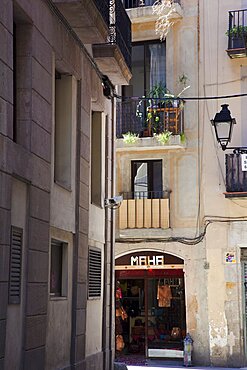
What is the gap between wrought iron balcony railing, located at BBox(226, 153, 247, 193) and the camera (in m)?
20.7

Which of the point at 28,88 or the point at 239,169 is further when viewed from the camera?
the point at 239,169

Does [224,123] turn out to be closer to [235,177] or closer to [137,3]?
[235,177]

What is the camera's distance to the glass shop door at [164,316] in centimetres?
2169

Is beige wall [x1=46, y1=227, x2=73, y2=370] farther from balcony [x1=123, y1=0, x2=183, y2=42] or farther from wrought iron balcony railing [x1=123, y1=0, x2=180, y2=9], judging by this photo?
wrought iron balcony railing [x1=123, y1=0, x2=180, y2=9]

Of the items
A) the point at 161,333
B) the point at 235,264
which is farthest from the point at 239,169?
the point at 161,333

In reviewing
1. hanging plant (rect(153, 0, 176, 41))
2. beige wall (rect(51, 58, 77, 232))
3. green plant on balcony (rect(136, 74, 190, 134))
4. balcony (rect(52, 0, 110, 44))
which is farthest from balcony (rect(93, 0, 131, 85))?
hanging plant (rect(153, 0, 176, 41))

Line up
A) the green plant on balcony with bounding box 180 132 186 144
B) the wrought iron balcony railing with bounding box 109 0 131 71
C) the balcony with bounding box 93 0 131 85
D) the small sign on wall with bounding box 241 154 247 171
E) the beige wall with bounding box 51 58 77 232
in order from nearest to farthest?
the beige wall with bounding box 51 58 77 232 → the balcony with bounding box 93 0 131 85 → the wrought iron balcony railing with bounding box 109 0 131 71 → the small sign on wall with bounding box 241 154 247 171 → the green plant on balcony with bounding box 180 132 186 144

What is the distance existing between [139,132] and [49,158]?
11.7 meters

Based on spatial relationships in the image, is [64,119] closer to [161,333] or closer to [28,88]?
[28,88]

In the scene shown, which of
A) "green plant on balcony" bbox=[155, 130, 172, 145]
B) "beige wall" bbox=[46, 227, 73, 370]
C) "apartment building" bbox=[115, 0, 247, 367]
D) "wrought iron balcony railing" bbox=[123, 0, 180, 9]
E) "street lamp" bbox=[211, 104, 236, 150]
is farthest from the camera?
"wrought iron balcony railing" bbox=[123, 0, 180, 9]

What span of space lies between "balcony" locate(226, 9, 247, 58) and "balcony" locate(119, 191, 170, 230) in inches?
173

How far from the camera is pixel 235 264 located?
20875mm

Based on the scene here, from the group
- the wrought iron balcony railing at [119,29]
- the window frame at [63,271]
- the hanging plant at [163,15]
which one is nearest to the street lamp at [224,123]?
the wrought iron balcony railing at [119,29]

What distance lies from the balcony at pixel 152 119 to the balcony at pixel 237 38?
6.75 ft
